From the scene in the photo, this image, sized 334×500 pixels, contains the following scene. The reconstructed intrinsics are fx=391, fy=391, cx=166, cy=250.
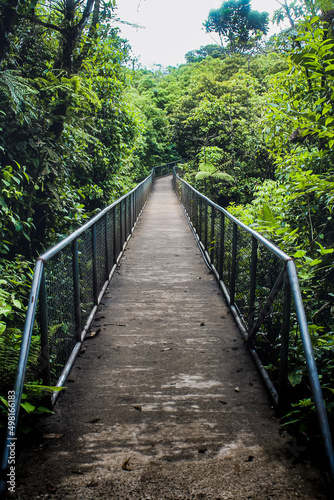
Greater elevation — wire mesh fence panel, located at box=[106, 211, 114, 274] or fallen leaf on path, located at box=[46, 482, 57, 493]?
wire mesh fence panel, located at box=[106, 211, 114, 274]

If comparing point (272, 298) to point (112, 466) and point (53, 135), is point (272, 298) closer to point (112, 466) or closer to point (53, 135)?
point (112, 466)

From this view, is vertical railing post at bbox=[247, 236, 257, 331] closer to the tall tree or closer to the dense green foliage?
the dense green foliage

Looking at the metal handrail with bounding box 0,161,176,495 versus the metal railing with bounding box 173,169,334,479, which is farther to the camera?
the metal railing with bounding box 173,169,334,479

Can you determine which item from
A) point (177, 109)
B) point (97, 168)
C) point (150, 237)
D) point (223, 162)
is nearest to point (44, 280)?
point (150, 237)

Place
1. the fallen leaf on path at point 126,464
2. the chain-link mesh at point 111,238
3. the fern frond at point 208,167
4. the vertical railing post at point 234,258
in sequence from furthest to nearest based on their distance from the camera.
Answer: the fern frond at point 208,167, the chain-link mesh at point 111,238, the vertical railing post at point 234,258, the fallen leaf on path at point 126,464

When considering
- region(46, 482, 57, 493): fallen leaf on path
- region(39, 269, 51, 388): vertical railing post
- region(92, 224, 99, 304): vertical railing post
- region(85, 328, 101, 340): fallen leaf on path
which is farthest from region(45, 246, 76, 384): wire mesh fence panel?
region(92, 224, 99, 304): vertical railing post

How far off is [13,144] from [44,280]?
3.72 m

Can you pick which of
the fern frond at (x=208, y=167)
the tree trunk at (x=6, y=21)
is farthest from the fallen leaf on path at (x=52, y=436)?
the fern frond at (x=208, y=167)

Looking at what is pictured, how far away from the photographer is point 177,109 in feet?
91.0

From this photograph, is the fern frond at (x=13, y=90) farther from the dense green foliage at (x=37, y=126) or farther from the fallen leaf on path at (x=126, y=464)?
the fallen leaf on path at (x=126, y=464)

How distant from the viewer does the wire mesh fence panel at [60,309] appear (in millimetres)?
3098

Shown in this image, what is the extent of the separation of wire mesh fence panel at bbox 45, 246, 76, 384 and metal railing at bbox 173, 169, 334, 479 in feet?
5.79

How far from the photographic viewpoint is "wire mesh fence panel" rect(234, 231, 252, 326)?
167 inches

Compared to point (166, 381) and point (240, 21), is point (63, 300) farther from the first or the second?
point (240, 21)
